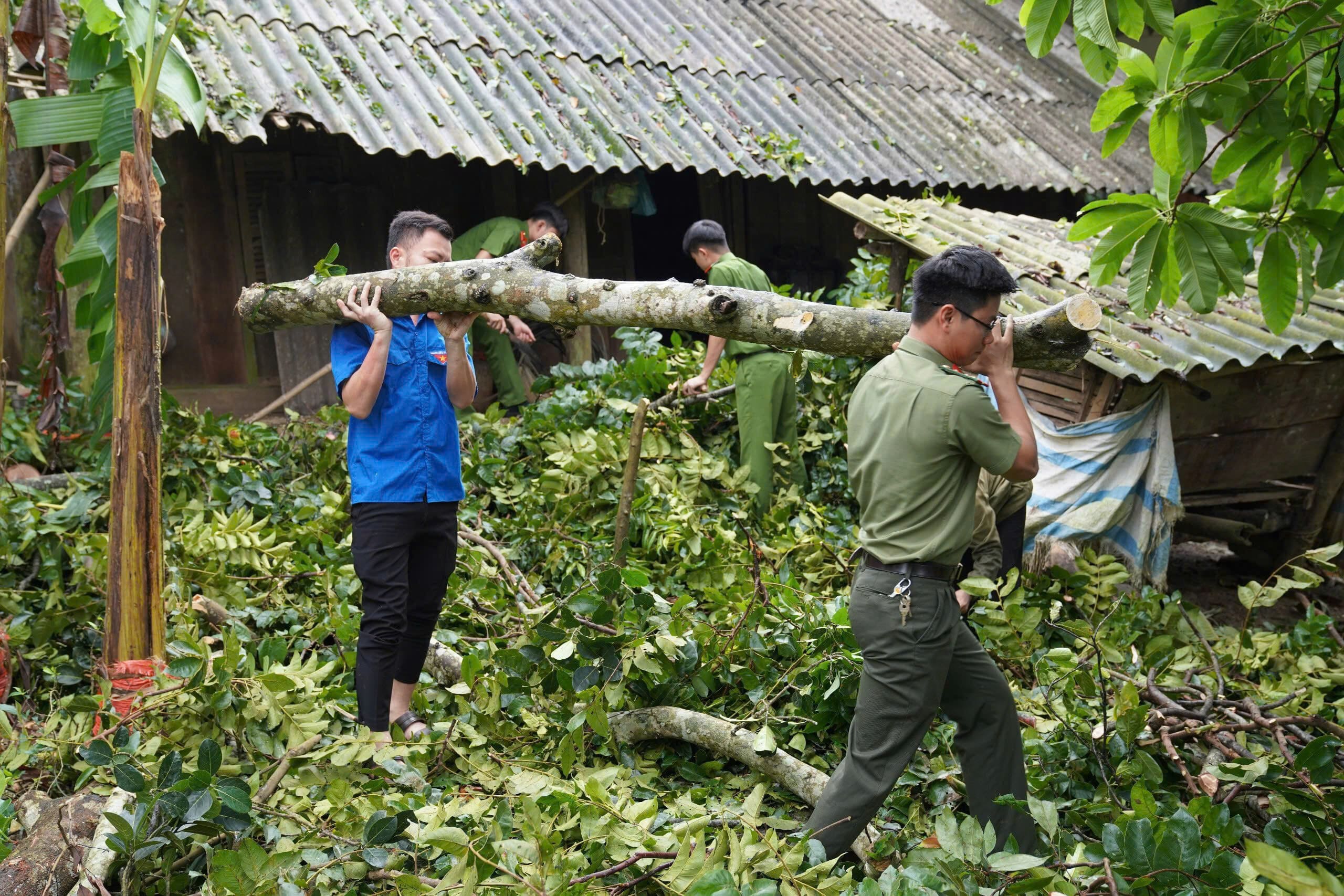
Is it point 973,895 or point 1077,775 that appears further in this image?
point 1077,775

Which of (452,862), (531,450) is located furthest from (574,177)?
(452,862)

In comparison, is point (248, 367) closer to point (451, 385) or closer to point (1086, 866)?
point (451, 385)

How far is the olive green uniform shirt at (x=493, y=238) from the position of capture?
7.56 m

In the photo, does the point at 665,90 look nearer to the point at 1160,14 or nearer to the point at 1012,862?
the point at 1160,14

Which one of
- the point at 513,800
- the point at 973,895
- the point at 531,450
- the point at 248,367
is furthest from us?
the point at 248,367

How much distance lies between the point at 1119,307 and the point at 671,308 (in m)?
3.59

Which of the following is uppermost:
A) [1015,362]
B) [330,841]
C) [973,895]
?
[1015,362]

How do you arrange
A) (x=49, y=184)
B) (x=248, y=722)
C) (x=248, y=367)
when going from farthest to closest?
(x=248, y=367), (x=49, y=184), (x=248, y=722)

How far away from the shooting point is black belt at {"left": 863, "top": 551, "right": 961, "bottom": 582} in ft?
9.31

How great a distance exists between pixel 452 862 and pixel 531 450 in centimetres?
373

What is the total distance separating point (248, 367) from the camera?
802 centimetres

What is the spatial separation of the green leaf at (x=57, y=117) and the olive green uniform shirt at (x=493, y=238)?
369 centimetres

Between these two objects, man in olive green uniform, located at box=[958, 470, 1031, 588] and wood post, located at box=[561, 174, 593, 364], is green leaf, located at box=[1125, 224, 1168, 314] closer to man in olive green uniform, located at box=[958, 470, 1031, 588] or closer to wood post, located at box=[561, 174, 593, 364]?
man in olive green uniform, located at box=[958, 470, 1031, 588]

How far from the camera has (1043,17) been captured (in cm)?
270
